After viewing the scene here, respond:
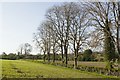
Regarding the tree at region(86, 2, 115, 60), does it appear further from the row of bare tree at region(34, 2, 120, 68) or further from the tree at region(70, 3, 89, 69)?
the tree at region(70, 3, 89, 69)

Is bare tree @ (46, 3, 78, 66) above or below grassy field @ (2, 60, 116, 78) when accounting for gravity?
above

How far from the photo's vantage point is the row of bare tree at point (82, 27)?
23422mm

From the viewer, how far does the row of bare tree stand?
76.8 feet

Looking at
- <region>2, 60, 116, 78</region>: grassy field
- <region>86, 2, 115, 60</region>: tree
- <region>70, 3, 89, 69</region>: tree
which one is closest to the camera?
<region>2, 60, 116, 78</region>: grassy field

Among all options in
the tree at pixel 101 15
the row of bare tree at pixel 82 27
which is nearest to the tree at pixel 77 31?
the row of bare tree at pixel 82 27

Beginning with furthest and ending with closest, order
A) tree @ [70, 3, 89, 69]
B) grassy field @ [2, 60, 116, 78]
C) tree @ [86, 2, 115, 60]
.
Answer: tree @ [70, 3, 89, 69] → tree @ [86, 2, 115, 60] → grassy field @ [2, 60, 116, 78]

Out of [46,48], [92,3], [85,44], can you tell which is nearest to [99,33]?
[92,3]

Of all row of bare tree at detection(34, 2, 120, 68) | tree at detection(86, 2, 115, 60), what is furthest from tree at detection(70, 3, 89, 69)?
tree at detection(86, 2, 115, 60)

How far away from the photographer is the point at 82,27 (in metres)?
39.9

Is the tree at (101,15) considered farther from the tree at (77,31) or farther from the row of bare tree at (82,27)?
the tree at (77,31)

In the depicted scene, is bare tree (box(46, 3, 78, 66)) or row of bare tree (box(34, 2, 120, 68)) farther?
bare tree (box(46, 3, 78, 66))

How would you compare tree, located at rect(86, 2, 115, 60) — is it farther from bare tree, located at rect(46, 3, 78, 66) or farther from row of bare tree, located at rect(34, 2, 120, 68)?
bare tree, located at rect(46, 3, 78, 66)

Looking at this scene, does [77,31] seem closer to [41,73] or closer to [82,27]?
[82,27]

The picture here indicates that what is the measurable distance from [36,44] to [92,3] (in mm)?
38951
